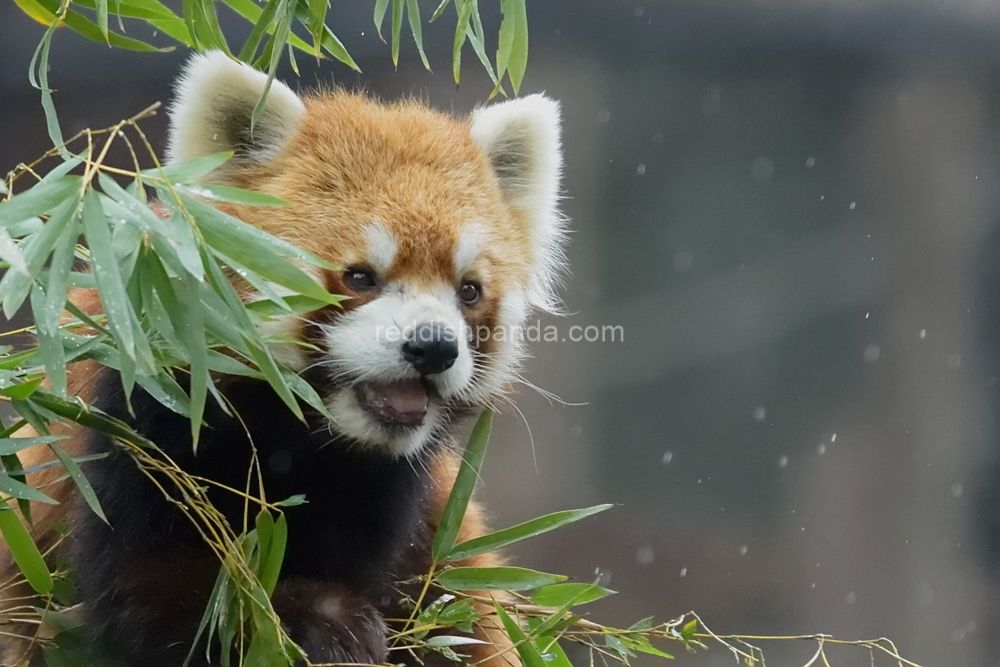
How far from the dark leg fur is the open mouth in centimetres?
12

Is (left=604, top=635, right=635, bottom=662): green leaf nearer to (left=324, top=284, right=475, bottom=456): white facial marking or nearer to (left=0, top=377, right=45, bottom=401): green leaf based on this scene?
(left=324, top=284, right=475, bottom=456): white facial marking

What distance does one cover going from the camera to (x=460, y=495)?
2.06 metres

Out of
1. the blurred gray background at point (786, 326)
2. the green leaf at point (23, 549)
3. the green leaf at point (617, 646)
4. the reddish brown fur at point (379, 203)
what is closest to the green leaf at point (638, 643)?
the green leaf at point (617, 646)

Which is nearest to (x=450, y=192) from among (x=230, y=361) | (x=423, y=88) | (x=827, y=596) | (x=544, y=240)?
(x=544, y=240)

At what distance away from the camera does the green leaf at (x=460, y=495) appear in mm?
2029

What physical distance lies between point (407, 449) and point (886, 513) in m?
3.74

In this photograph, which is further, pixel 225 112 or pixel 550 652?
pixel 225 112

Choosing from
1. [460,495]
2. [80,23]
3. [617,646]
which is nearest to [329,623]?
[460,495]

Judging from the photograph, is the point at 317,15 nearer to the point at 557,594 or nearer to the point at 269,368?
the point at 269,368

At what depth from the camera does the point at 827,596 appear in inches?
199

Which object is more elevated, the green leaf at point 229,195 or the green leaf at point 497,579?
the green leaf at point 229,195

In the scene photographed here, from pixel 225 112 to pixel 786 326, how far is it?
3.62m

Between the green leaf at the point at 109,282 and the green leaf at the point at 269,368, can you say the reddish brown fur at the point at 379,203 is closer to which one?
the green leaf at the point at 269,368

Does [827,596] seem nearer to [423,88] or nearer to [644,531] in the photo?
[644,531]
